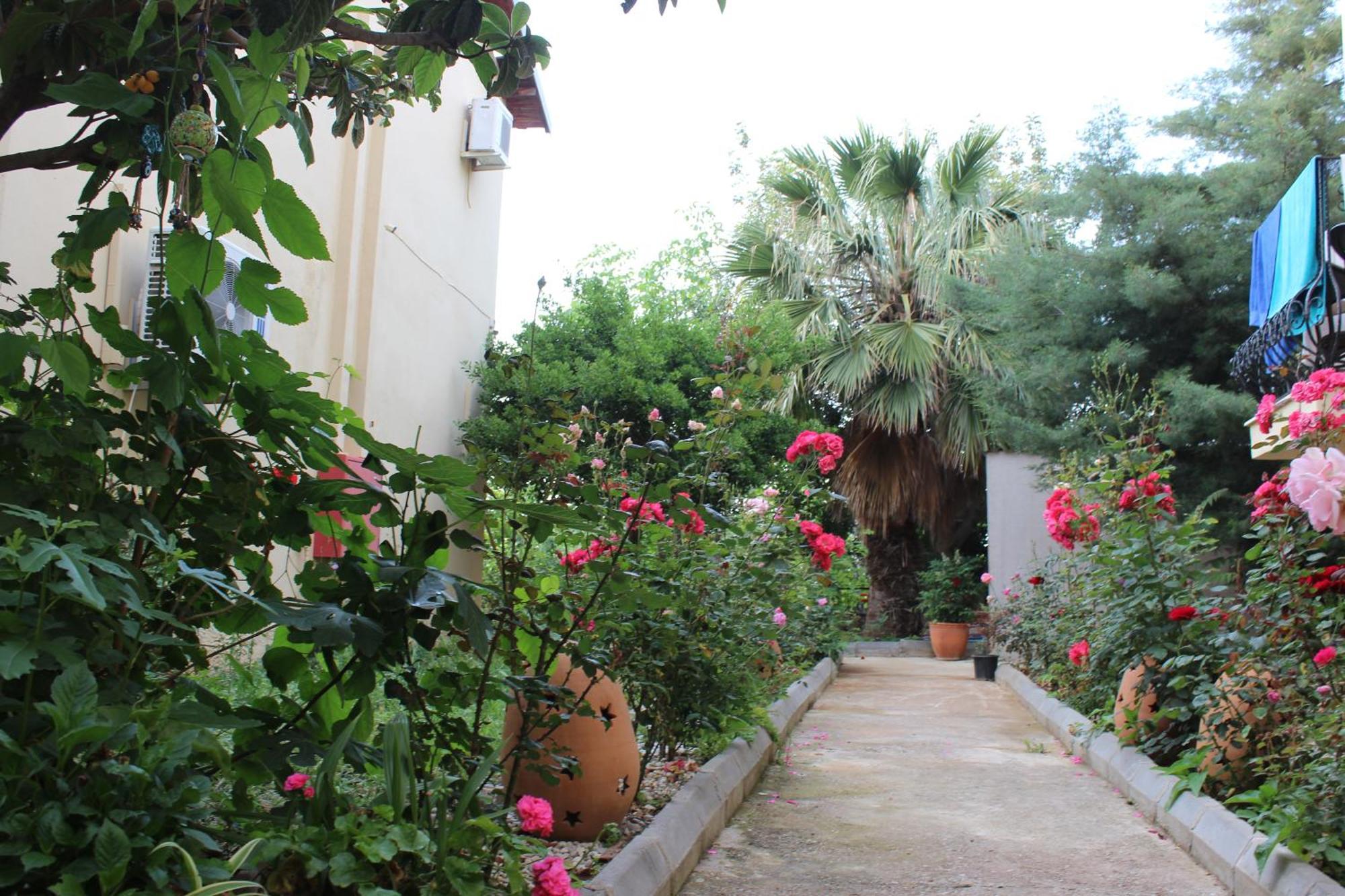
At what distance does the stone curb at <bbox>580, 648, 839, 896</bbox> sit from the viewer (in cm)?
303

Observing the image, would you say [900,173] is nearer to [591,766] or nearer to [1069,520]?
[1069,520]

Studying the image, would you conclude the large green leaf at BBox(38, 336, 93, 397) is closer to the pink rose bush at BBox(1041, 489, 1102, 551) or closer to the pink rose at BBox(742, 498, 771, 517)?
the pink rose at BBox(742, 498, 771, 517)

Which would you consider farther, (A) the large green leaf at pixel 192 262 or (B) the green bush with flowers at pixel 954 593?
(B) the green bush with flowers at pixel 954 593

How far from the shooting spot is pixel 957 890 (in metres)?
3.62

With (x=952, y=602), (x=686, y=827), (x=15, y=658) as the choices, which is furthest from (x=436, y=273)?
(x=952, y=602)

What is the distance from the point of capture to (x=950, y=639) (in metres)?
16.5

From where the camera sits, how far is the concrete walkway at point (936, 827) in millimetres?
3725

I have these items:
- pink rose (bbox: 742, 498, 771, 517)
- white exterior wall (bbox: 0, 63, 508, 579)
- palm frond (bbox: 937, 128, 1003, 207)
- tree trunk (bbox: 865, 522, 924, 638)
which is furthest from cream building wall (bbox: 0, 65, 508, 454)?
tree trunk (bbox: 865, 522, 924, 638)

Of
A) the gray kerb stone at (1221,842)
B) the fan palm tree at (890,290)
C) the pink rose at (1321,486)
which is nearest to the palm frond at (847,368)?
the fan palm tree at (890,290)

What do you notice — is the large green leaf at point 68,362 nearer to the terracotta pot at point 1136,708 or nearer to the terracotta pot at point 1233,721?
the terracotta pot at point 1233,721

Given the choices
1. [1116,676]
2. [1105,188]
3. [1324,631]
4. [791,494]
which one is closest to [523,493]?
[791,494]

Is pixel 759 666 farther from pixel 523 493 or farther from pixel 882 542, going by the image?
pixel 882 542

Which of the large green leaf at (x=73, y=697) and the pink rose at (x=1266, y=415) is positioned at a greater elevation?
the pink rose at (x=1266, y=415)

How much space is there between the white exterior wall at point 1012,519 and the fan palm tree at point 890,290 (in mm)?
712
